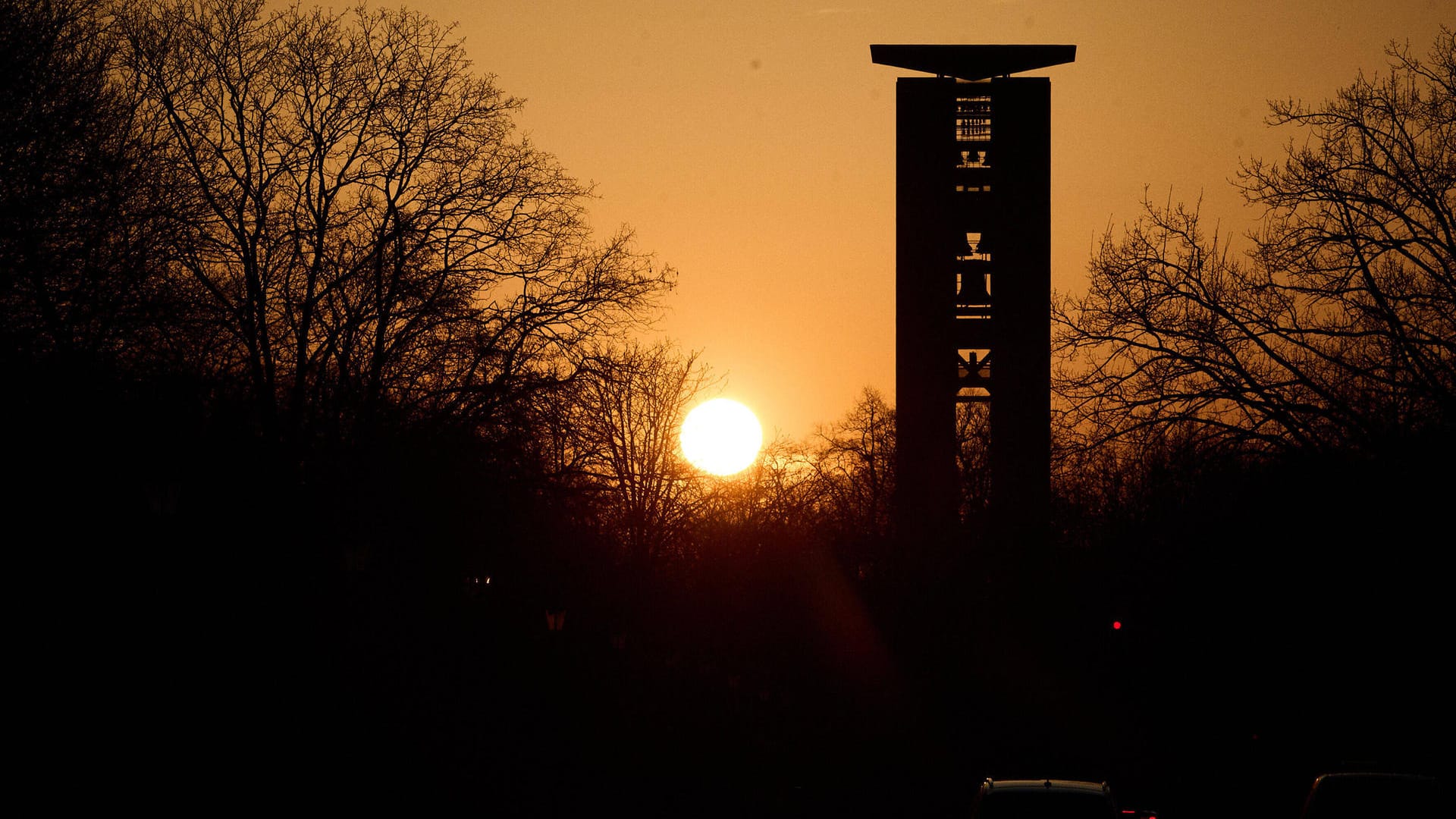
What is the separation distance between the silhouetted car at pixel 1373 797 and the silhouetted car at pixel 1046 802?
1.78m

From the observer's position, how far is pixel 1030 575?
40.5 metres

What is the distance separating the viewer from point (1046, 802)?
1092cm

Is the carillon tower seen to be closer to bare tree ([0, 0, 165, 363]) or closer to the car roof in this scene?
bare tree ([0, 0, 165, 363])

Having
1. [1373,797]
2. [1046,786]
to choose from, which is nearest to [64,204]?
[1046,786]

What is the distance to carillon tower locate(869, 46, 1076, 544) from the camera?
1913 inches

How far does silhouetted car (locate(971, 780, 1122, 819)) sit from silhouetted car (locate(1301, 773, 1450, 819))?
1.78m

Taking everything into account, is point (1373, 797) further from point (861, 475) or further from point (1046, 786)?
point (861, 475)

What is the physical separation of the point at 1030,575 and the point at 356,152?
21622mm

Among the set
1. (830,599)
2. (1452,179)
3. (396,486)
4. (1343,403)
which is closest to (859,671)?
(830,599)

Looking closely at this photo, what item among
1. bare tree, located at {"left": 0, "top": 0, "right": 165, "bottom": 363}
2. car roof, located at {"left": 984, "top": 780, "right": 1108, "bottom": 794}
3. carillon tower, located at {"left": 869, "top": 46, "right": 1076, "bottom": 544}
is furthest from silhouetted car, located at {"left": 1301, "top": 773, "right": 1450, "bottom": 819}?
carillon tower, located at {"left": 869, "top": 46, "right": 1076, "bottom": 544}

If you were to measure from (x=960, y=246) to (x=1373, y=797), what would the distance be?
4008 centimetres

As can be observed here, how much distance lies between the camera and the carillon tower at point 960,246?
48.6 metres

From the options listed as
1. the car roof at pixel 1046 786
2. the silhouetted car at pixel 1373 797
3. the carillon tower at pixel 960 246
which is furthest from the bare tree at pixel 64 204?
the carillon tower at pixel 960 246

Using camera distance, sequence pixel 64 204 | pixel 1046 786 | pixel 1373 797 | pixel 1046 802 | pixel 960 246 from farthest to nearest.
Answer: pixel 960 246 → pixel 64 204 → pixel 1373 797 → pixel 1046 786 → pixel 1046 802
